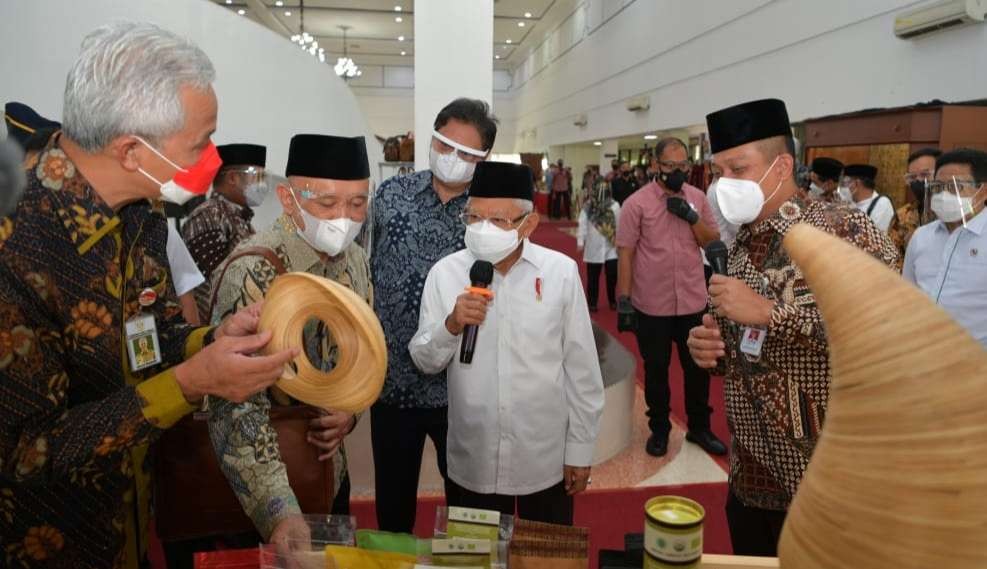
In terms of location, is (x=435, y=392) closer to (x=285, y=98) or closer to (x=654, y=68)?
(x=285, y=98)

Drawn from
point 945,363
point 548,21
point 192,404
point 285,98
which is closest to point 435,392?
point 192,404

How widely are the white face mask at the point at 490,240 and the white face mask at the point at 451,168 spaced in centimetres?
50

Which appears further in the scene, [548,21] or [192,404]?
[548,21]

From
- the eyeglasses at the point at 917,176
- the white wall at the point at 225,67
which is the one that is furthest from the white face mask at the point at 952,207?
the white wall at the point at 225,67

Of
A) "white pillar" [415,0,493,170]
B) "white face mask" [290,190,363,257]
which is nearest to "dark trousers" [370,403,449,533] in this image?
"white face mask" [290,190,363,257]

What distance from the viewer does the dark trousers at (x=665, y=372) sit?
13.2 ft

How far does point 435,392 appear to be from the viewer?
2301 millimetres

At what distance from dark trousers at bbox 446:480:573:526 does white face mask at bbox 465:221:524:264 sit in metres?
0.75

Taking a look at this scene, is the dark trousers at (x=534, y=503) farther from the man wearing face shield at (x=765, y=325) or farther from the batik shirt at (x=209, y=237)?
the batik shirt at (x=209, y=237)

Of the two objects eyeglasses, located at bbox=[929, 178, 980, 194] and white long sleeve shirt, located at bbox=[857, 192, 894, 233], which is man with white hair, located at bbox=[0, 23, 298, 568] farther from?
white long sleeve shirt, located at bbox=[857, 192, 894, 233]

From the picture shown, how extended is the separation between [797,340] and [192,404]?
132 cm

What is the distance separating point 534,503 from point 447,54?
384cm

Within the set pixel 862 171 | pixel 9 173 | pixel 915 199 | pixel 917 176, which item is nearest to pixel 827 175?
pixel 862 171

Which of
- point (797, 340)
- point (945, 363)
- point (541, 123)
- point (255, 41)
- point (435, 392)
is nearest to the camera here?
point (945, 363)
